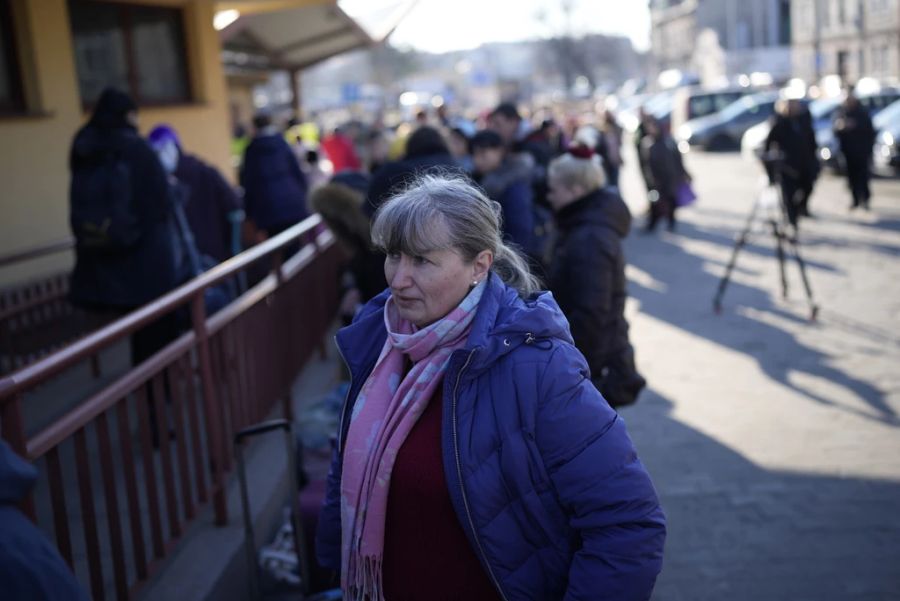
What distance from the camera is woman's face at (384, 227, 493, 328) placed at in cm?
233

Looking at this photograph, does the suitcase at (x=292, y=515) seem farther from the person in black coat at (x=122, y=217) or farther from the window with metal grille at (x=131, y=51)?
the window with metal grille at (x=131, y=51)

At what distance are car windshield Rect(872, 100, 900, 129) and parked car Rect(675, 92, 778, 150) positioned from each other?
994cm

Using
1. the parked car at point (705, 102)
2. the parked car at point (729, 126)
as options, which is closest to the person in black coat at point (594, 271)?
the parked car at point (729, 126)

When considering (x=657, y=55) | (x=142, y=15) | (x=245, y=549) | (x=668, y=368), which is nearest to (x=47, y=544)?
(x=245, y=549)

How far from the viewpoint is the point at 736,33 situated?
72.6 metres

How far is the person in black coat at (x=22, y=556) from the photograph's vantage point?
6.43 ft

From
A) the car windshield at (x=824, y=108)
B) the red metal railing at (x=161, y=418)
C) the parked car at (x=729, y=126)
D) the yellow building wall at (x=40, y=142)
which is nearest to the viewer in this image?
the red metal railing at (x=161, y=418)

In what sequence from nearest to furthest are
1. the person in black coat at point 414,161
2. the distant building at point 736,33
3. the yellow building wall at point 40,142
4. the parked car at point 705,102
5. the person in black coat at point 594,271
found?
the person in black coat at point 594,271, the person in black coat at point 414,161, the yellow building wall at point 40,142, the parked car at point 705,102, the distant building at point 736,33

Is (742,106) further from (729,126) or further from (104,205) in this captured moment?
(104,205)

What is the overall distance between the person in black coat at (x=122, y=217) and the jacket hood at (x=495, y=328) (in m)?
2.98

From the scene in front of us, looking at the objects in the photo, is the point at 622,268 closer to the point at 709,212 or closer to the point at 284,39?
the point at 709,212

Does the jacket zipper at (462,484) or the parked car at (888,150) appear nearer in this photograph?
the jacket zipper at (462,484)

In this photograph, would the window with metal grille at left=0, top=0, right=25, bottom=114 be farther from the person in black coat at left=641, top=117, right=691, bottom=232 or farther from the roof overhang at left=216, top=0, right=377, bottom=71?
the person in black coat at left=641, top=117, right=691, bottom=232

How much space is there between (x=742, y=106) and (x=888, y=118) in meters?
11.7
